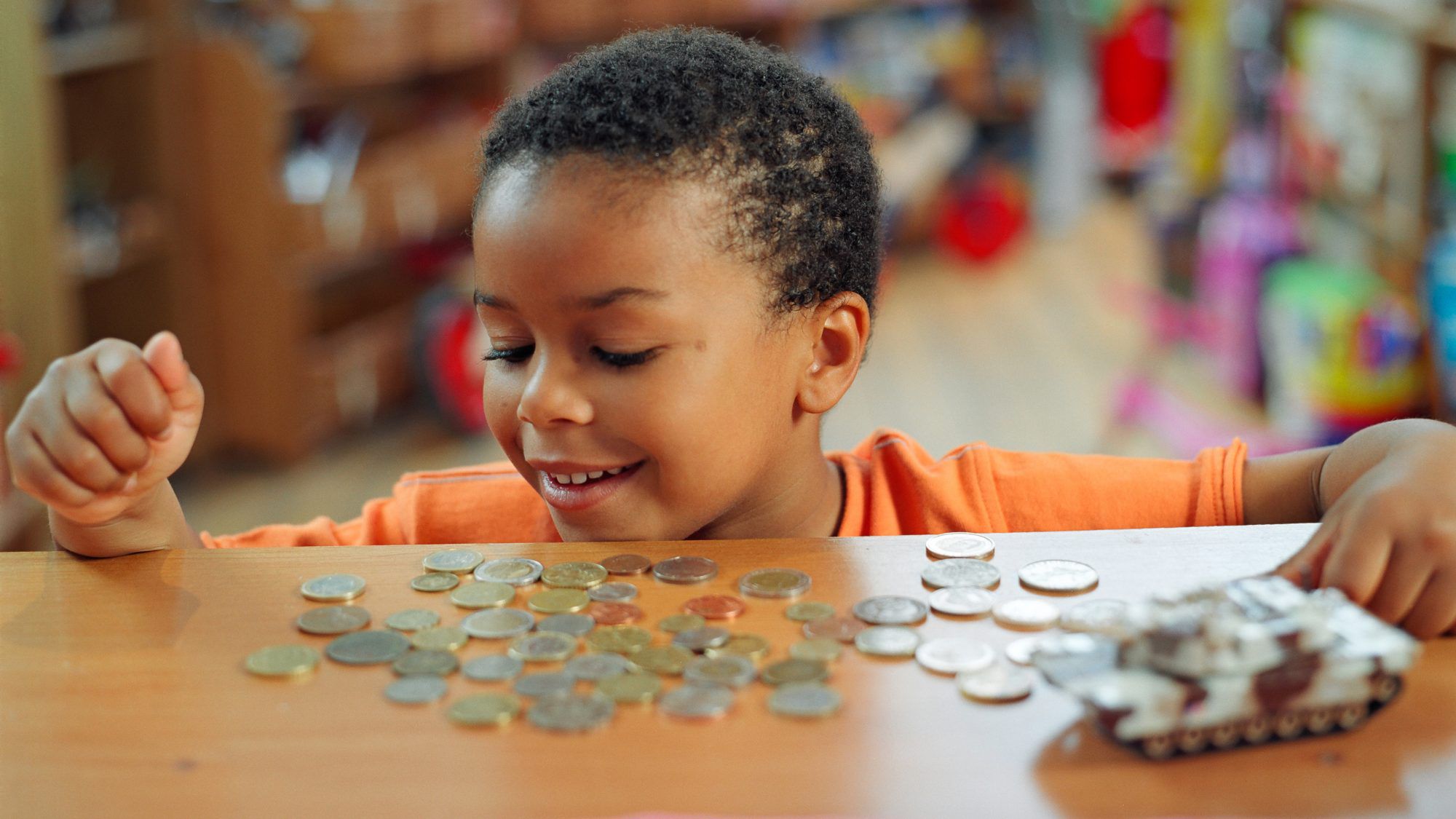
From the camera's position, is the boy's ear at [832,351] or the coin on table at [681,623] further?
the boy's ear at [832,351]

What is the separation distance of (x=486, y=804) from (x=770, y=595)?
0.80 ft

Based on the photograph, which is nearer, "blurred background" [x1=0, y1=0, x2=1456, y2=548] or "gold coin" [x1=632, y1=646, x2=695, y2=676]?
"gold coin" [x1=632, y1=646, x2=695, y2=676]

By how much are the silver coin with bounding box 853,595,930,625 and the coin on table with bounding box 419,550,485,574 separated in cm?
23

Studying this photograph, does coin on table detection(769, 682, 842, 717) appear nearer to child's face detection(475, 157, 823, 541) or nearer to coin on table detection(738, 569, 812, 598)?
coin on table detection(738, 569, 812, 598)

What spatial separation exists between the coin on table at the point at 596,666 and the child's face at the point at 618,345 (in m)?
0.31

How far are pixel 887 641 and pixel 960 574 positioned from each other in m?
0.10

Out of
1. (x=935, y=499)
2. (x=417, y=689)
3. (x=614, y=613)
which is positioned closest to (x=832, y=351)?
(x=935, y=499)

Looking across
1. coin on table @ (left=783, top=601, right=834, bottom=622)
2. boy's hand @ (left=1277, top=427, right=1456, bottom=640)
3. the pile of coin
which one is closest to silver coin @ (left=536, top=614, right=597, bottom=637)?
the pile of coin

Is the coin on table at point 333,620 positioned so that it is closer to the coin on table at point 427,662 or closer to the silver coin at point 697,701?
the coin on table at point 427,662

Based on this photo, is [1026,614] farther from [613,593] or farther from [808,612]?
[613,593]

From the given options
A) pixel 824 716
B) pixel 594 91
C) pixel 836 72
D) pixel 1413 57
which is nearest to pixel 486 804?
pixel 824 716

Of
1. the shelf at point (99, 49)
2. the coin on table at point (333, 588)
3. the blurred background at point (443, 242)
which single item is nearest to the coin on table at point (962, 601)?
the coin on table at point (333, 588)

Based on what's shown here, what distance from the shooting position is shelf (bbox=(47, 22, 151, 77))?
129 inches

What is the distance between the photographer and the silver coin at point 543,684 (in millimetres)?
692
